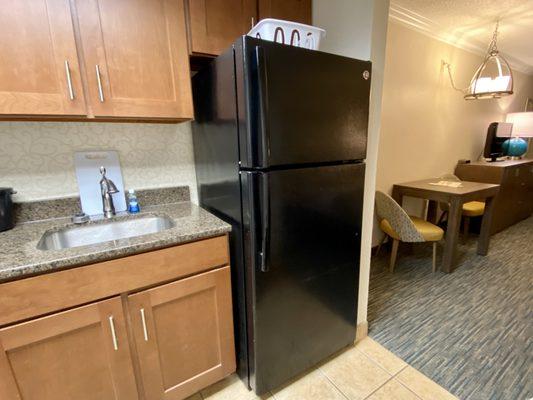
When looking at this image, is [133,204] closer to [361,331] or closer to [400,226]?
[361,331]

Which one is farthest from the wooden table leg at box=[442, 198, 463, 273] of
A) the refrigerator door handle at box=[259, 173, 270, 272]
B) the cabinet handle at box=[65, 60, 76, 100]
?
the cabinet handle at box=[65, 60, 76, 100]

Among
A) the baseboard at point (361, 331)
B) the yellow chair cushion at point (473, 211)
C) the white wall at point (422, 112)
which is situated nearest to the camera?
the baseboard at point (361, 331)

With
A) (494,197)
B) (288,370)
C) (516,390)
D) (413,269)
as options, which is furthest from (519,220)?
(288,370)

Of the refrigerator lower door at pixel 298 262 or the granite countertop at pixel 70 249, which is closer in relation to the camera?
the granite countertop at pixel 70 249

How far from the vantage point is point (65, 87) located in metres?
1.01

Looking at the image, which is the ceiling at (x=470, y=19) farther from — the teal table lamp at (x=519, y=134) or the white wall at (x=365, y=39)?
the white wall at (x=365, y=39)

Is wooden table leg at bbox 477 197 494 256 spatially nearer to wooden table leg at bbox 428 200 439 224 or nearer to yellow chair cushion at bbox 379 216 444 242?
wooden table leg at bbox 428 200 439 224

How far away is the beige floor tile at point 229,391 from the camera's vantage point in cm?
132

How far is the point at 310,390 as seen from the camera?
1353 mm

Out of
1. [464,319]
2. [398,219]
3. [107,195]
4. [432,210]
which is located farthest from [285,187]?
[432,210]

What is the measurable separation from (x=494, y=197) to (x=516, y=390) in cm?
206

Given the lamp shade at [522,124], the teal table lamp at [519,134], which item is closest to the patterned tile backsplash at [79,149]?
the teal table lamp at [519,134]

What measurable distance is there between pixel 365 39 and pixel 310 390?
1.81 meters

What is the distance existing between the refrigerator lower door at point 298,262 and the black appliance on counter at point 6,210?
1.07 metres
